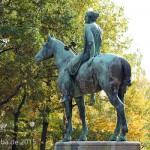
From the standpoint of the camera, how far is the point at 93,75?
37.4ft

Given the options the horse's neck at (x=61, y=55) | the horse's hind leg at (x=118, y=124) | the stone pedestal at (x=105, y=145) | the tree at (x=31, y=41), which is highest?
the tree at (x=31, y=41)

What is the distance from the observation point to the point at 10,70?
2205 centimetres

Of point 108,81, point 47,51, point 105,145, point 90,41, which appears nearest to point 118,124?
point 105,145

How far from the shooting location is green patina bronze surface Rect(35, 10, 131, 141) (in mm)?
10891

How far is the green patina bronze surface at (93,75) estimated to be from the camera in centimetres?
1089

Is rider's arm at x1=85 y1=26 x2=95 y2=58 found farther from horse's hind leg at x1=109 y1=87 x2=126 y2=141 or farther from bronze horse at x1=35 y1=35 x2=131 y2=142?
A: horse's hind leg at x1=109 y1=87 x2=126 y2=141

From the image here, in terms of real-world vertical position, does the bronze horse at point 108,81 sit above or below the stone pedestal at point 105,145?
above

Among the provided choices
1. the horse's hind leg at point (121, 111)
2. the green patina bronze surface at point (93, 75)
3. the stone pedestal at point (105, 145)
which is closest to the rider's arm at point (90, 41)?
the green patina bronze surface at point (93, 75)

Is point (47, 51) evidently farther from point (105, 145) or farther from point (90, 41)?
point (105, 145)

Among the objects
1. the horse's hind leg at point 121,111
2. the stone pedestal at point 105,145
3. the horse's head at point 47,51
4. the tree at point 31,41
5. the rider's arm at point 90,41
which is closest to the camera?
the stone pedestal at point 105,145

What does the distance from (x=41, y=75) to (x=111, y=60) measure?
Result: 13.2 meters

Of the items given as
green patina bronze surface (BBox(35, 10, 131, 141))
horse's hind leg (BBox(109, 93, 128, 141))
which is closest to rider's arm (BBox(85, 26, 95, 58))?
green patina bronze surface (BBox(35, 10, 131, 141))

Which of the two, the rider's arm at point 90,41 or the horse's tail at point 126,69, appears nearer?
the horse's tail at point 126,69

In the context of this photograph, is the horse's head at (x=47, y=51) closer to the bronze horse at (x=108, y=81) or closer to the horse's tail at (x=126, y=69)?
the bronze horse at (x=108, y=81)
